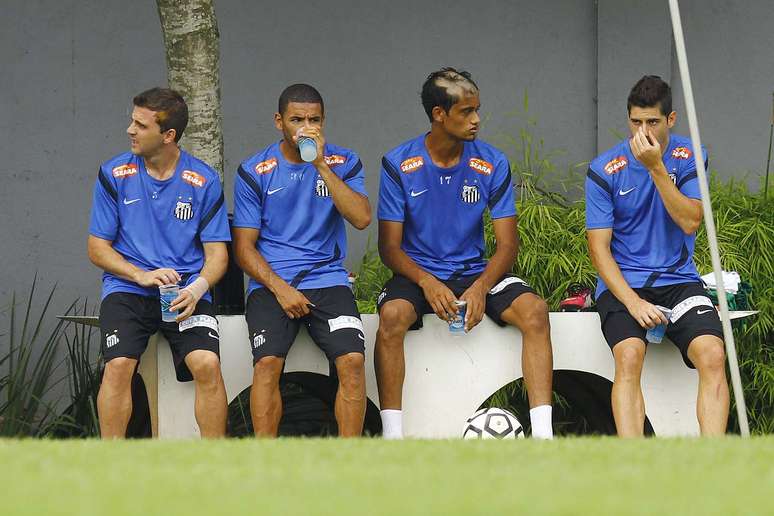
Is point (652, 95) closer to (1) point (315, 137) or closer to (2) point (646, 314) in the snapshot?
(2) point (646, 314)

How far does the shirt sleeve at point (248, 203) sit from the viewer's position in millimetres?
6316

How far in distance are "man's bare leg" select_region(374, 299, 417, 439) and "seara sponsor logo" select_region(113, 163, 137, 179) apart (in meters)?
1.35

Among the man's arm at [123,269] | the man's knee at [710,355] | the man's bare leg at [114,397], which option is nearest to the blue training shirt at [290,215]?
the man's arm at [123,269]

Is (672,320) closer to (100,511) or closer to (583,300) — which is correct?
(583,300)

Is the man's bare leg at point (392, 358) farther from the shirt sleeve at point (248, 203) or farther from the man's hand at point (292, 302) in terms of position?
the shirt sleeve at point (248, 203)

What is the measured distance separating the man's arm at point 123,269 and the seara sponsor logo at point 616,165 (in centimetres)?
215

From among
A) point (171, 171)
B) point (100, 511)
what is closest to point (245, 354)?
point (171, 171)

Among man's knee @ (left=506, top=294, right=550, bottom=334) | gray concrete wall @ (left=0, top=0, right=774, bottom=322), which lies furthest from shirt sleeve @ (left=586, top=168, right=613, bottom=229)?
gray concrete wall @ (left=0, top=0, right=774, bottom=322)

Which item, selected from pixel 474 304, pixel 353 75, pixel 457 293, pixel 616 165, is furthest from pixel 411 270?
pixel 353 75

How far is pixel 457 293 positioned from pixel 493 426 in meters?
0.81

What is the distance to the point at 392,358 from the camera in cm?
621

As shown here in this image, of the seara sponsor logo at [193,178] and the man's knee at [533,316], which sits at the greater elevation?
the seara sponsor logo at [193,178]

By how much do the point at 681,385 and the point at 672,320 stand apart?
1.57ft

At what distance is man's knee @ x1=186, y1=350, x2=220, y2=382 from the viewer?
591cm
